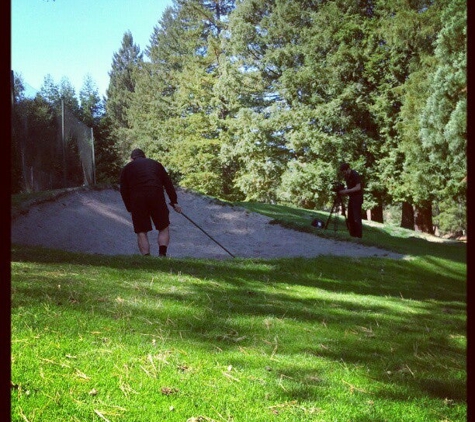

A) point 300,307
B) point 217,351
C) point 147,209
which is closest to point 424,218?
point 147,209

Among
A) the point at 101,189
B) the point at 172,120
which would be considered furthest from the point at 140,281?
the point at 172,120

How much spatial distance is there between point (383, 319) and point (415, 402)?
1819 millimetres

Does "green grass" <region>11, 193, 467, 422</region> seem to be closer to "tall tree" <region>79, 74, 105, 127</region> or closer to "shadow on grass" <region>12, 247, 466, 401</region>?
"shadow on grass" <region>12, 247, 466, 401</region>

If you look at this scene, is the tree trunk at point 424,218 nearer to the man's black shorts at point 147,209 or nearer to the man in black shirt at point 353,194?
the man in black shirt at point 353,194

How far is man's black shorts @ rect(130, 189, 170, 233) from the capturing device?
22.3 feet

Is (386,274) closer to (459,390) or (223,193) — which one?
(459,390)

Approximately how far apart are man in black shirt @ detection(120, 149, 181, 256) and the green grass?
1931mm

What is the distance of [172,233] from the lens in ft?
35.1

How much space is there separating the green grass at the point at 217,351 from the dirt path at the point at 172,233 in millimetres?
4008

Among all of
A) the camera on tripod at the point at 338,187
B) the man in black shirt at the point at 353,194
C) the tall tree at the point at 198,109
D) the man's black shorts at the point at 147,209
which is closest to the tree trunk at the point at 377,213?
the tall tree at the point at 198,109

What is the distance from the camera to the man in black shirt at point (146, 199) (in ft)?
22.4

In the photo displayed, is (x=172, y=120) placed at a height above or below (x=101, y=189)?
above

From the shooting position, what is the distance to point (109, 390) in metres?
1.98

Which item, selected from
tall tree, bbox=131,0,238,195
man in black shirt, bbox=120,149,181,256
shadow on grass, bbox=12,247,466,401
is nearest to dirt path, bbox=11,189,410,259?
man in black shirt, bbox=120,149,181,256
